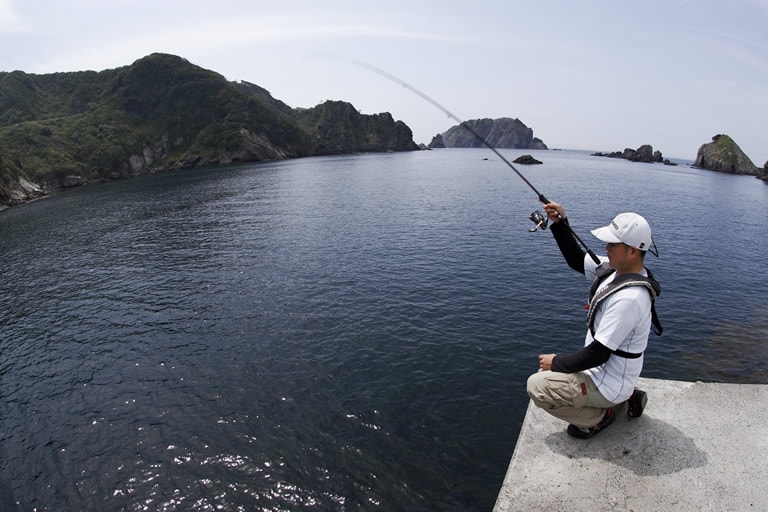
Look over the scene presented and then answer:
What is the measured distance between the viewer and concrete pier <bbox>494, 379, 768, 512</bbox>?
6355 millimetres

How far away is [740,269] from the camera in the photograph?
30.0 meters

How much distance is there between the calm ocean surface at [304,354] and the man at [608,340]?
5.24 meters

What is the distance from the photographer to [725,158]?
486 feet

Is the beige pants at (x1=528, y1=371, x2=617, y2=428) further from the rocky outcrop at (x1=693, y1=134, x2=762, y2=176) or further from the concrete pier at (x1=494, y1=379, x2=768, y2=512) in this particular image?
the rocky outcrop at (x1=693, y1=134, x2=762, y2=176)

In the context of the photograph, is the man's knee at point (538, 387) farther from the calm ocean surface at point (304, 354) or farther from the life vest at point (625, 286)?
the calm ocean surface at point (304, 354)

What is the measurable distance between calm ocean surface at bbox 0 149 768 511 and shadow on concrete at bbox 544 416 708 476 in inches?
176

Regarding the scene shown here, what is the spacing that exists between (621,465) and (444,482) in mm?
5789

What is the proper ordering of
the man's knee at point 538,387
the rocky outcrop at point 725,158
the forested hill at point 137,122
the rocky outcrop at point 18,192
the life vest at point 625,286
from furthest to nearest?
the rocky outcrop at point 725,158, the forested hill at point 137,122, the rocky outcrop at point 18,192, the man's knee at point 538,387, the life vest at point 625,286

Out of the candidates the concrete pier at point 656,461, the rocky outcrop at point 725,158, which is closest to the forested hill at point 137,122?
the concrete pier at point 656,461

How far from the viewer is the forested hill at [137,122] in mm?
115012

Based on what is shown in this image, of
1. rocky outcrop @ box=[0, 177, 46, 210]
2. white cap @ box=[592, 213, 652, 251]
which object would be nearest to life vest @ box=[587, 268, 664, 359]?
white cap @ box=[592, 213, 652, 251]

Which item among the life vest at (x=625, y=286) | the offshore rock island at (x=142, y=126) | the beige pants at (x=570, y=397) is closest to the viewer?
the life vest at (x=625, y=286)

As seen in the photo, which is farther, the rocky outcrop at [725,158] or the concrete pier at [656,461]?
the rocky outcrop at [725,158]

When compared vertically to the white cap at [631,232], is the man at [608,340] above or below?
below
